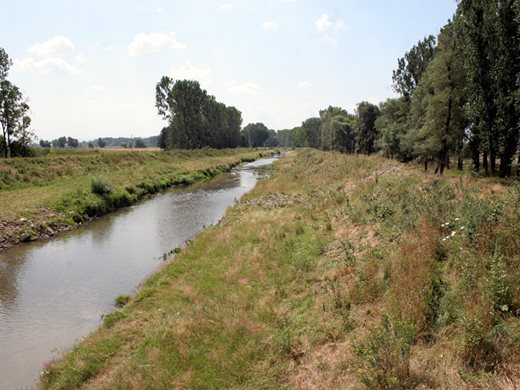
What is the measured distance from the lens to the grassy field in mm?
6730

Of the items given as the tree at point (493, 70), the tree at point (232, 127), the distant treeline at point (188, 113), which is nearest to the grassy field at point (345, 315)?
the tree at point (493, 70)

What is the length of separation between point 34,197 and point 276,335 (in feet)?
95.7

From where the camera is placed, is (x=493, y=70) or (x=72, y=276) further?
(x=493, y=70)

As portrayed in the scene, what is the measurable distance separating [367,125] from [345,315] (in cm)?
7370

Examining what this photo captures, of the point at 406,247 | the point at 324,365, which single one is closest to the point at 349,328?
the point at 324,365

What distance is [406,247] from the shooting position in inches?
408

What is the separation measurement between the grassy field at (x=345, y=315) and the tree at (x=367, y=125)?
6364 cm

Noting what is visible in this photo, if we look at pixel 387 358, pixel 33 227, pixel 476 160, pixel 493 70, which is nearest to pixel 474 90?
pixel 493 70

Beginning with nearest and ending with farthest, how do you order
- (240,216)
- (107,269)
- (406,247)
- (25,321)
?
(406,247), (25,321), (107,269), (240,216)

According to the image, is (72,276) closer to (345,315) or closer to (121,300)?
(121,300)

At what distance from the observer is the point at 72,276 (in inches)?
715

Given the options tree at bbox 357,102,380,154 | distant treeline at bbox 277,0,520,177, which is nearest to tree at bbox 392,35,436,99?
distant treeline at bbox 277,0,520,177

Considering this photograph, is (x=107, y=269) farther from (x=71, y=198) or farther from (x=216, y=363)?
(x=71, y=198)

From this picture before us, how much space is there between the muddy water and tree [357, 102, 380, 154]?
52.7 meters
